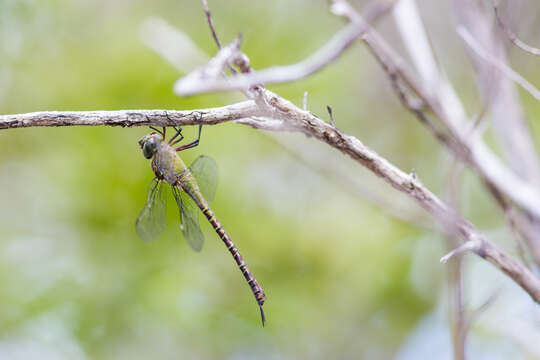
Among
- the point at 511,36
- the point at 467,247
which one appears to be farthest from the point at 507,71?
the point at 467,247

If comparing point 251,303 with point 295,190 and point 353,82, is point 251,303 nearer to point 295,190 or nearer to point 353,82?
point 295,190

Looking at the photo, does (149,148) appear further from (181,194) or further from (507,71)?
(507,71)

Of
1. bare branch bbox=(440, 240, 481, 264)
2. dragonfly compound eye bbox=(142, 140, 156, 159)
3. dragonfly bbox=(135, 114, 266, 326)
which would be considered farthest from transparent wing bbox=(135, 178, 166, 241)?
bare branch bbox=(440, 240, 481, 264)

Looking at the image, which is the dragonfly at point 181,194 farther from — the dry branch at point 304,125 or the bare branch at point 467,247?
the bare branch at point 467,247

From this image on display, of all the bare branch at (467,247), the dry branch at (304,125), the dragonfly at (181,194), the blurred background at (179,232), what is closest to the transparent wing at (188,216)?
the dragonfly at (181,194)

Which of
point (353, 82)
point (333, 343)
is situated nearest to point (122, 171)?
point (333, 343)

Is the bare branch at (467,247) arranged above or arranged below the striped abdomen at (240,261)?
below

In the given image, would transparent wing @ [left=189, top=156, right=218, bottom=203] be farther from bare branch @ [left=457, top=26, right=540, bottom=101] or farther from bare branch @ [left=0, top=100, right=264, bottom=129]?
bare branch @ [left=457, top=26, right=540, bottom=101]
